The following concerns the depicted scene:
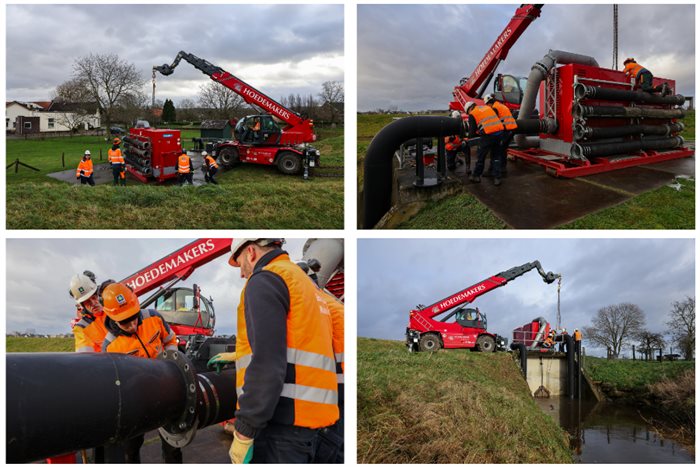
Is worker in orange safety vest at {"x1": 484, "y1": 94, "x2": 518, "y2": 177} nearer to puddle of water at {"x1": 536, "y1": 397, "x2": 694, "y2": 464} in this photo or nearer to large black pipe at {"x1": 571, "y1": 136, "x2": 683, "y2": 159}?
large black pipe at {"x1": 571, "y1": 136, "x2": 683, "y2": 159}

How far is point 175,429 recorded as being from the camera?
3123 millimetres

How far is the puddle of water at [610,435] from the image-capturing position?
26.4 ft

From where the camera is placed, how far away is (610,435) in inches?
385

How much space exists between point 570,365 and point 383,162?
1095 centimetres

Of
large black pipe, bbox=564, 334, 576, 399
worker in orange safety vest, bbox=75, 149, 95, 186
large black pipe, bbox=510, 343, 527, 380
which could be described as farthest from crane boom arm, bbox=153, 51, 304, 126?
large black pipe, bbox=564, 334, 576, 399

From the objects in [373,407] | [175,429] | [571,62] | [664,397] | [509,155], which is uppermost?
[571,62]

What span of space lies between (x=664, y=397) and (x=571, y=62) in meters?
8.63

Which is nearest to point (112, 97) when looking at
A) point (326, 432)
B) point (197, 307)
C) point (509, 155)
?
point (197, 307)

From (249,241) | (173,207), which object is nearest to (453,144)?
(173,207)

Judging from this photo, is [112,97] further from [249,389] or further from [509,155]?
[249,389]

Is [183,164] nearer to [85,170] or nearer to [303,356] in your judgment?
[85,170]

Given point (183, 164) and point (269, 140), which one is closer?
point (183, 164)

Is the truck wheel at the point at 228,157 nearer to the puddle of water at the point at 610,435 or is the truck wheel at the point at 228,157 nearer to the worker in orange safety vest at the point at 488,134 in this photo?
the worker in orange safety vest at the point at 488,134

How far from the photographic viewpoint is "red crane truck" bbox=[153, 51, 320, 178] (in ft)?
43.2
